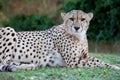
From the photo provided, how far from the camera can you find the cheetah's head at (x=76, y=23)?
795 centimetres

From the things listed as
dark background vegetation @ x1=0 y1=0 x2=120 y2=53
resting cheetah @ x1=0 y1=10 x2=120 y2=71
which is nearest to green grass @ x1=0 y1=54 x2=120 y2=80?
resting cheetah @ x1=0 y1=10 x2=120 y2=71

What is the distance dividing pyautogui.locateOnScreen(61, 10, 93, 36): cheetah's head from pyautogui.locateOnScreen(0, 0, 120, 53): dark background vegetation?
13.5 ft

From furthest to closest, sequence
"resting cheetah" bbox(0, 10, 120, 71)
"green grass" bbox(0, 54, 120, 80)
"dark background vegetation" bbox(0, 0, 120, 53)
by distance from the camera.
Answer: "dark background vegetation" bbox(0, 0, 120, 53) → "resting cheetah" bbox(0, 10, 120, 71) → "green grass" bbox(0, 54, 120, 80)

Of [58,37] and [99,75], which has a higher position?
[58,37]

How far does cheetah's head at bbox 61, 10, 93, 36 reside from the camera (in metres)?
7.95

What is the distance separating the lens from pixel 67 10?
14.8 m

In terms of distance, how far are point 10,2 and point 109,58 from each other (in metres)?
9.98

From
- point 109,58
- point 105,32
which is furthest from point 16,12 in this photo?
point 109,58

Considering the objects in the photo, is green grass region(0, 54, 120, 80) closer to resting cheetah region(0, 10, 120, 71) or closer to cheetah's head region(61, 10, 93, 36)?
resting cheetah region(0, 10, 120, 71)

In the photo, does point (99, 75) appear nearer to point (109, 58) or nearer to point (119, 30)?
point (109, 58)

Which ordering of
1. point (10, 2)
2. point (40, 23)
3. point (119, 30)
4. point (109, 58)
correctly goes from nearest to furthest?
1. point (109, 58)
2. point (119, 30)
3. point (40, 23)
4. point (10, 2)

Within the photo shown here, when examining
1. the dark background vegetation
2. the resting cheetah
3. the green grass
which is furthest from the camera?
the dark background vegetation

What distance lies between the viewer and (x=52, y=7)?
1752 cm

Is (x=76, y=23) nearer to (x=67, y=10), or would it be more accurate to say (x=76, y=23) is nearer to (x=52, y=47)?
(x=52, y=47)
